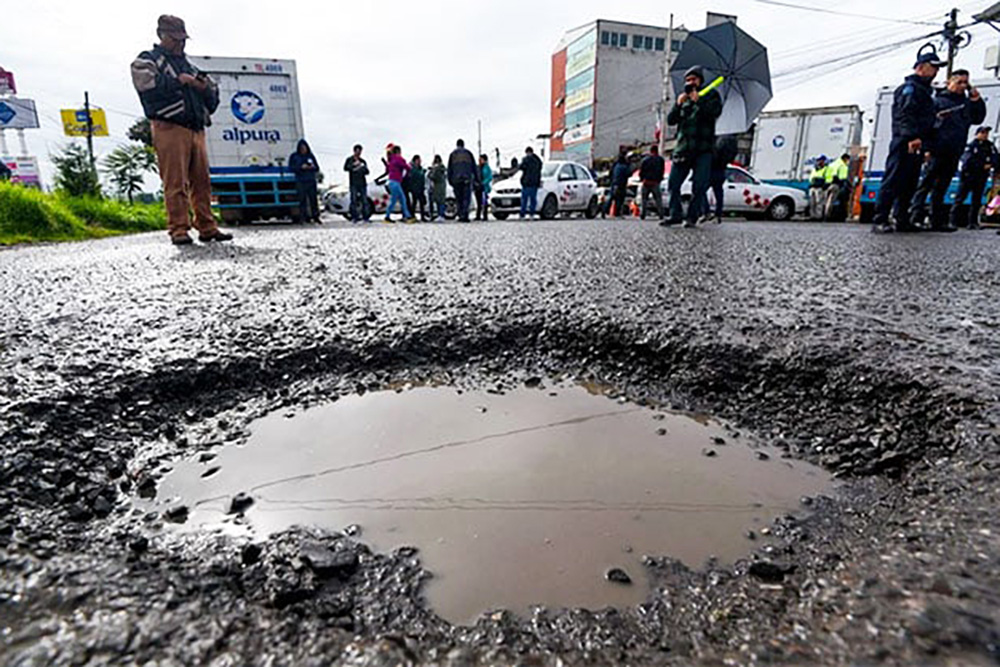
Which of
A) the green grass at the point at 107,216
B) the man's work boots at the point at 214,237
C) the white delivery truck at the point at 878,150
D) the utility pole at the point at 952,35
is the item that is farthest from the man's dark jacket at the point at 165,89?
the utility pole at the point at 952,35

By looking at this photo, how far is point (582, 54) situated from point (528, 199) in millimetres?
43687

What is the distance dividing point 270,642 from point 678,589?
25.5 inches

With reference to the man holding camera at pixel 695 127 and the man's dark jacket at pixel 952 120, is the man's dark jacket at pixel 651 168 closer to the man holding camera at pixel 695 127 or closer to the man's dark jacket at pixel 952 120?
the man holding camera at pixel 695 127

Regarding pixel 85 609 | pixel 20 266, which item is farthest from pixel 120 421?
pixel 20 266

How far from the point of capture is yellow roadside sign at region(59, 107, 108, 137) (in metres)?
31.5

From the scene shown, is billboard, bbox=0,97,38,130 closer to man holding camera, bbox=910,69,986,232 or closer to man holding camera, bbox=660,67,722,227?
man holding camera, bbox=660,67,722,227

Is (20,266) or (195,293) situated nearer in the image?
(195,293)

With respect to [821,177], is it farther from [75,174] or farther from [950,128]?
[75,174]

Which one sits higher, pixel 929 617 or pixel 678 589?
pixel 929 617

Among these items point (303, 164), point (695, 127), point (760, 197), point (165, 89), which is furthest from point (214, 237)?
point (760, 197)

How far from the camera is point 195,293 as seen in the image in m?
2.81

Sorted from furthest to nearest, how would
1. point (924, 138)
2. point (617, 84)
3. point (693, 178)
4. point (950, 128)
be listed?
point (617, 84) < point (693, 178) < point (950, 128) < point (924, 138)

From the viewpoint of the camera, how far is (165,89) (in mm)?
4645

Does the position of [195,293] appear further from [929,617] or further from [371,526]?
[929,617]
